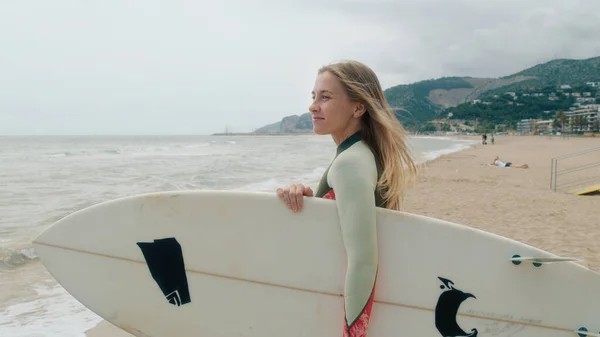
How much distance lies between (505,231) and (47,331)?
5.03 meters

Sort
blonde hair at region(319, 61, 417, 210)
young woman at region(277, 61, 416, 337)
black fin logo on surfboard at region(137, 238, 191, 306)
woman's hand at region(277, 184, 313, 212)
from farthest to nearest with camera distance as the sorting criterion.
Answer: black fin logo on surfboard at region(137, 238, 191, 306) → woman's hand at region(277, 184, 313, 212) → blonde hair at region(319, 61, 417, 210) → young woman at region(277, 61, 416, 337)

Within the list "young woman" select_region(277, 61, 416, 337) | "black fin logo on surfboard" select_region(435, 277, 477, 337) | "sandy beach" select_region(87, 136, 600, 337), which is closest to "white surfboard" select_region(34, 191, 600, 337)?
"black fin logo on surfboard" select_region(435, 277, 477, 337)

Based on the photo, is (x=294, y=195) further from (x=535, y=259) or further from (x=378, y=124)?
(x=535, y=259)

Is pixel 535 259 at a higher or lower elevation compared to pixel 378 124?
lower

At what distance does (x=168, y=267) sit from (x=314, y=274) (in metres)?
0.73

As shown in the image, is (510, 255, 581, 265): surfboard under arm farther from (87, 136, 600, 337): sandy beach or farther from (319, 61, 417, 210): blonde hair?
(87, 136, 600, 337): sandy beach

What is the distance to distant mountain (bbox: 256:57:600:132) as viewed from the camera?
140m

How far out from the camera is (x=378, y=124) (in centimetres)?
161

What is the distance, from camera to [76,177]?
1225 cm

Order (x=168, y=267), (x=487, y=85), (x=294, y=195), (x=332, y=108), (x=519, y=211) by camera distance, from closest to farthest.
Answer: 1. (x=332, y=108)
2. (x=294, y=195)
3. (x=168, y=267)
4. (x=519, y=211)
5. (x=487, y=85)

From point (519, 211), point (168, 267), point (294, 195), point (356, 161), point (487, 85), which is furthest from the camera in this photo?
point (487, 85)

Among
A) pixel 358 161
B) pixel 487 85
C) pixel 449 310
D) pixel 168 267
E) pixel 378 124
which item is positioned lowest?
pixel 449 310

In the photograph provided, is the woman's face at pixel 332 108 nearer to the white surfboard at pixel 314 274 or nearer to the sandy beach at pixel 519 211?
the white surfboard at pixel 314 274

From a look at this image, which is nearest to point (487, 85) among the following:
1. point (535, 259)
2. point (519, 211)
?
point (519, 211)
